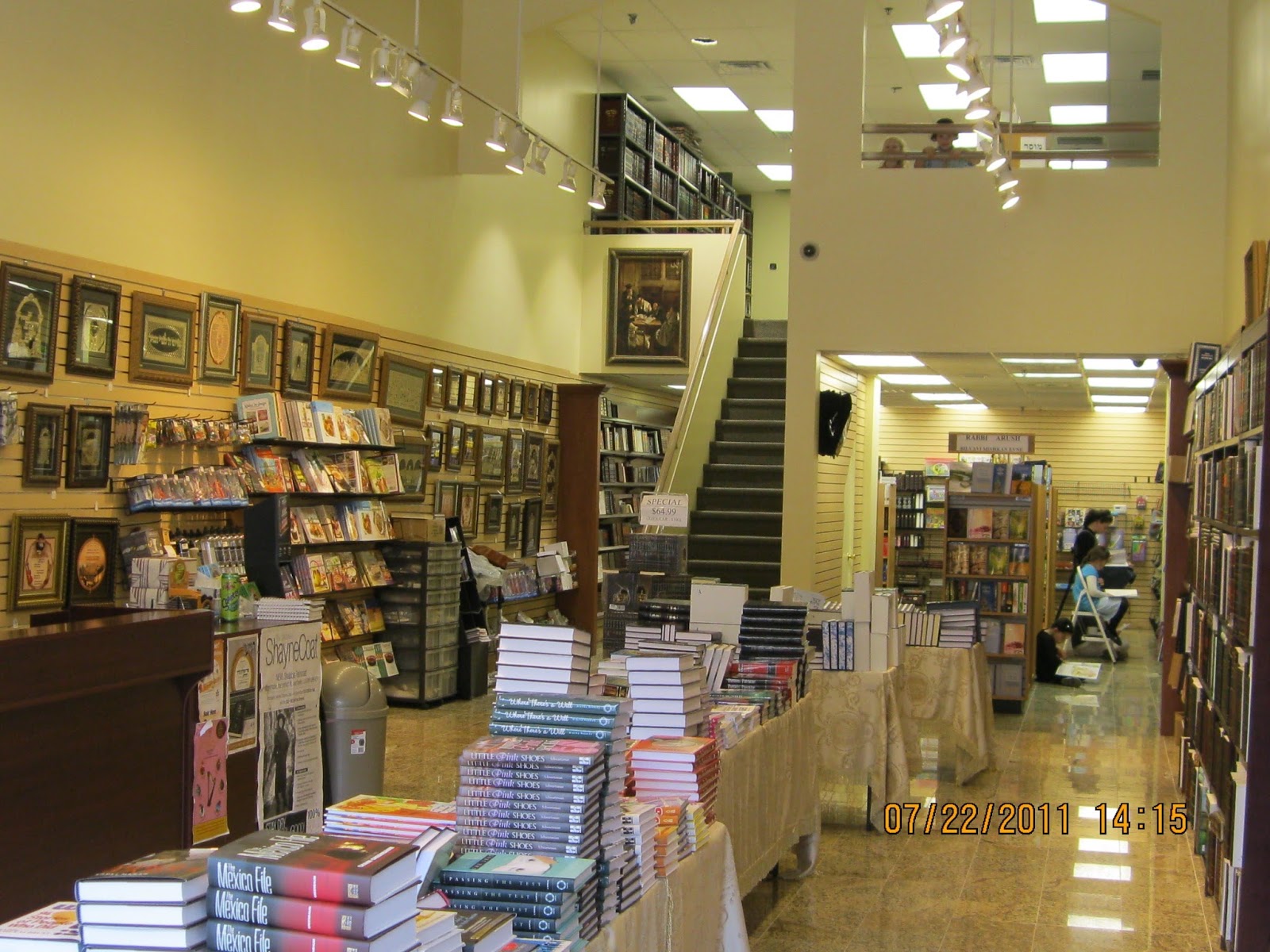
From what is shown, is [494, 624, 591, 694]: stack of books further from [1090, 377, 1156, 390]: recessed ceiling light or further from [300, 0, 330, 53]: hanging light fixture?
[1090, 377, 1156, 390]: recessed ceiling light

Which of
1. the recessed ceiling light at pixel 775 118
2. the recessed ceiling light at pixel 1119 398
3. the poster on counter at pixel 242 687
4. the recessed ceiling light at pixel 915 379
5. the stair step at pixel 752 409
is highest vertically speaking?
the recessed ceiling light at pixel 775 118

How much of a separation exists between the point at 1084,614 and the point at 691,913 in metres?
12.2

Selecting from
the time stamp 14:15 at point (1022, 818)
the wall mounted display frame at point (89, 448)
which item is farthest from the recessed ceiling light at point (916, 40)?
the wall mounted display frame at point (89, 448)

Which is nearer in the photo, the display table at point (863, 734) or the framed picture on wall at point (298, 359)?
the display table at point (863, 734)

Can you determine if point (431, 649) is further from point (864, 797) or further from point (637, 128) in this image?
point (637, 128)

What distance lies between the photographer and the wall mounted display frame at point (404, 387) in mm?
9836

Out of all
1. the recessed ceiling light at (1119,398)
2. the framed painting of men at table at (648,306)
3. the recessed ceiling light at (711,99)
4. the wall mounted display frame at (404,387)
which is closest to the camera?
the wall mounted display frame at (404,387)

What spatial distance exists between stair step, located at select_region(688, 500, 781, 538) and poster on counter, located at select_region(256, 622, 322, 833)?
640cm

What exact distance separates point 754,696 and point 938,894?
1360 millimetres

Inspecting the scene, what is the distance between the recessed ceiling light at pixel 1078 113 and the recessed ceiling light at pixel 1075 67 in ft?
4.25

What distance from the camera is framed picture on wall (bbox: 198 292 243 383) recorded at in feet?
25.3

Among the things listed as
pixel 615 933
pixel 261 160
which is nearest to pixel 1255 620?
pixel 615 933

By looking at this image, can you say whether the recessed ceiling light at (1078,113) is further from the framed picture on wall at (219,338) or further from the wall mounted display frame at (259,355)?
the framed picture on wall at (219,338)

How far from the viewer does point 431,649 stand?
380 inches
